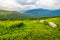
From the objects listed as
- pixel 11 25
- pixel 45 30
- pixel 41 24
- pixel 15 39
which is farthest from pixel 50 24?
pixel 15 39

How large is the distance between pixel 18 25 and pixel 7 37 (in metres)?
9.65

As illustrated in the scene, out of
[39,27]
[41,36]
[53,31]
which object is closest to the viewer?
[41,36]

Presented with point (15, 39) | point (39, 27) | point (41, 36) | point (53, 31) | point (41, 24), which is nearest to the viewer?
point (15, 39)

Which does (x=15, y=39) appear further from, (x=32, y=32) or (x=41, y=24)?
(x=41, y=24)

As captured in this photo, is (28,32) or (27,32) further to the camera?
(27,32)

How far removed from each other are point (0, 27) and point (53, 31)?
1763 centimetres

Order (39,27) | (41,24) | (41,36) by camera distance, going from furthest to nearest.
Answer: (41,24)
(39,27)
(41,36)

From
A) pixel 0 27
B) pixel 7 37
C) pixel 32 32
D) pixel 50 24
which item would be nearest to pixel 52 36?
pixel 32 32

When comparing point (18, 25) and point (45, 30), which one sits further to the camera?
point (18, 25)

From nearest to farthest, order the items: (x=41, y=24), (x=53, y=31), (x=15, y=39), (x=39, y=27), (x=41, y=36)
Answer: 1. (x=15, y=39)
2. (x=41, y=36)
3. (x=53, y=31)
4. (x=39, y=27)
5. (x=41, y=24)

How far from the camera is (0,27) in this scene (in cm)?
4138

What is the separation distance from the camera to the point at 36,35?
3475 centimetres

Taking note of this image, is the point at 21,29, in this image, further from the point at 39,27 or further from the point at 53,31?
the point at 53,31

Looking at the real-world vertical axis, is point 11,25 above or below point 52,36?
above
